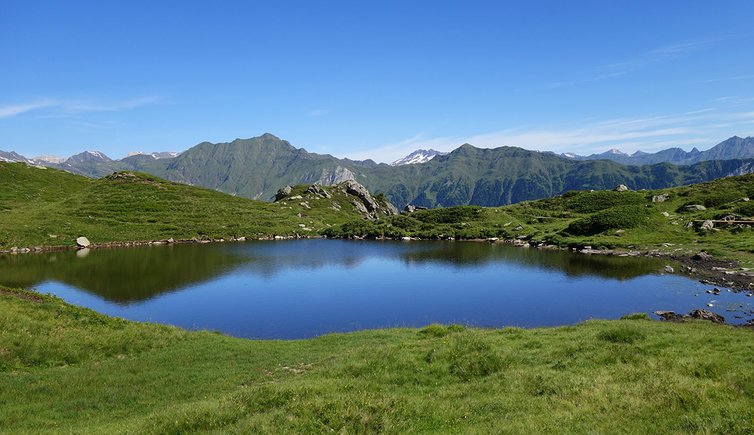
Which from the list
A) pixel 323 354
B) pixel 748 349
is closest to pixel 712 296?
pixel 748 349

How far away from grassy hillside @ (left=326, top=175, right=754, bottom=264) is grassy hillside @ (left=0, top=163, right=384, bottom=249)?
108 feet

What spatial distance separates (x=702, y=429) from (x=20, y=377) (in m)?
33.0

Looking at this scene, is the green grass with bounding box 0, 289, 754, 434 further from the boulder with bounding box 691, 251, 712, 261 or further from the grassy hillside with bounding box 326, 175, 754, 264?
the grassy hillside with bounding box 326, 175, 754, 264

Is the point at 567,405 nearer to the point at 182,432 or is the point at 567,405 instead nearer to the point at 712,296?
the point at 182,432

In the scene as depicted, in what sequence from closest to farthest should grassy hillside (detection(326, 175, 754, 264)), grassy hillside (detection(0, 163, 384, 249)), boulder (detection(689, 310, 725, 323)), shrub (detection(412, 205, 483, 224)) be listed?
boulder (detection(689, 310, 725, 323)), grassy hillside (detection(326, 175, 754, 264)), grassy hillside (detection(0, 163, 384, 249)), shrub (detection(412, 205, 483, 224))

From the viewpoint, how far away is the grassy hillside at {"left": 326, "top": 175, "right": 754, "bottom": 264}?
94.5 metres

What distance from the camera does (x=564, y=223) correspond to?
5330 inches

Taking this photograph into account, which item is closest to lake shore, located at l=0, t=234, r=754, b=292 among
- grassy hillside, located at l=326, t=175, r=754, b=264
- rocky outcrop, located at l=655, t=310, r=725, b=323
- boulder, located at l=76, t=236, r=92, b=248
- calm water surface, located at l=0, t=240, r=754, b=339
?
boulder, located at l=76, t=236, r=92, b=248

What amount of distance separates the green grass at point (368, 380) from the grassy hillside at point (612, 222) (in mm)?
68479

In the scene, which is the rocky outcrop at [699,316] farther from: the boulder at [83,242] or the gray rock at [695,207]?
the boulder at [83,242]

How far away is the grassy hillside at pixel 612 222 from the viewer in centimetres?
9450

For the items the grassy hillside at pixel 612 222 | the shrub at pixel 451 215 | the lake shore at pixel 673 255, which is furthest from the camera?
the shrub at pixel 451 215

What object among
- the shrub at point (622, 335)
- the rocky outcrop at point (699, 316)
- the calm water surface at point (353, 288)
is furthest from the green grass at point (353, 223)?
the shrub at point (622, 335)

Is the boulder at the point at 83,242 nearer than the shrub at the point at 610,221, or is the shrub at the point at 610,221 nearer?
the shrub at the point at 610,221
